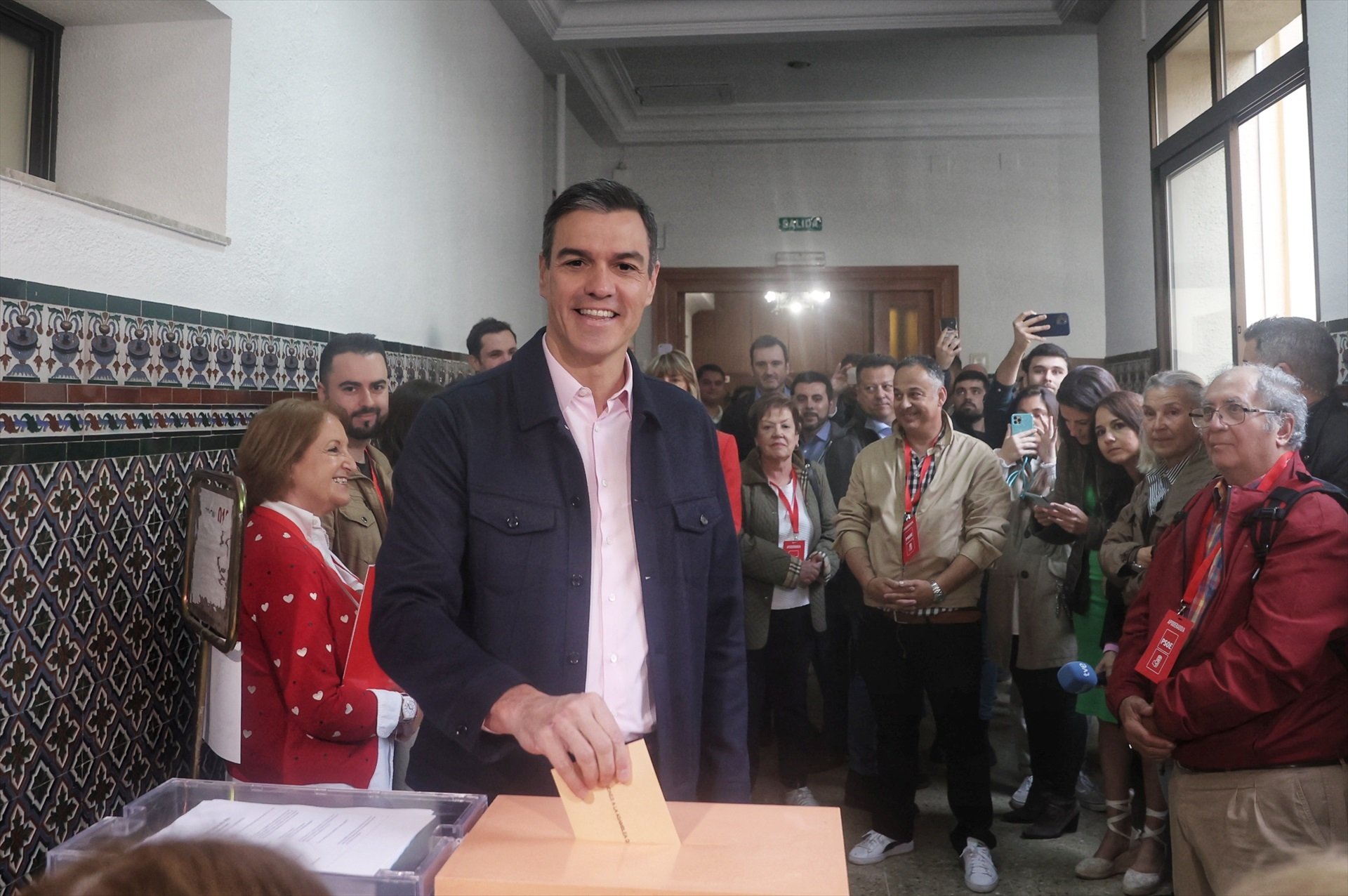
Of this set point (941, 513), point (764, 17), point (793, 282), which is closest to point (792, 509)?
point (941, 513)

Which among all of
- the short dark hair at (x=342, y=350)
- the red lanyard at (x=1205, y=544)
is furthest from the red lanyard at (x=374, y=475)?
the red lanyard at (x=1205, y=544)

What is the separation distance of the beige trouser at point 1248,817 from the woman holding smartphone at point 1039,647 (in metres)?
1.06

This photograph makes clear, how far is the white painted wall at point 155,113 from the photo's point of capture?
8.26ft

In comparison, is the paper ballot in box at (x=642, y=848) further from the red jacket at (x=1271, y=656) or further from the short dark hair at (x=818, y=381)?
the short dark hair at (x=818, y=381)

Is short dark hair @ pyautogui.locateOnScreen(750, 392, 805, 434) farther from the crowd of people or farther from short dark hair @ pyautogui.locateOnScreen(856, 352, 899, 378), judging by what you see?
short dark hair @ pyautogui.locateOnScreen(856, 352, 899, 378)

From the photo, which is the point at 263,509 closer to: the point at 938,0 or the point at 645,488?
the point at 645,488

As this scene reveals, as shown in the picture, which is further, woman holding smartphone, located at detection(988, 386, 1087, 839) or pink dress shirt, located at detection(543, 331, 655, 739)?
woman holding smartphone, located at detection(988, 386, 1087, 839)

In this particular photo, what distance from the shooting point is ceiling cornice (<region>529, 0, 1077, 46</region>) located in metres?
5.31

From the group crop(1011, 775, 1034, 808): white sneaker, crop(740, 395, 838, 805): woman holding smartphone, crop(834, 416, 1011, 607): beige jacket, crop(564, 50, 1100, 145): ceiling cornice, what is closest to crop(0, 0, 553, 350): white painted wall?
crop(740, 395, 838, 805): woman holding smartphone

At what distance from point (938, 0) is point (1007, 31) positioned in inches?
18.7

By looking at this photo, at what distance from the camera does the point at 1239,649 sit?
201cm

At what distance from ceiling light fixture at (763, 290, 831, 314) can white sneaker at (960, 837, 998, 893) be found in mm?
5529

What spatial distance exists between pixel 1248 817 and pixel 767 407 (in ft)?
6.65

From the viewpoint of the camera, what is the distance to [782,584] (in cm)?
354
